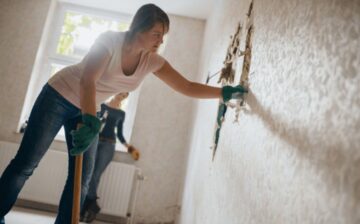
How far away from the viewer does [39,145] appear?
3.99 ft

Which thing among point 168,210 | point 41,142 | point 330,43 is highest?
point 330,43

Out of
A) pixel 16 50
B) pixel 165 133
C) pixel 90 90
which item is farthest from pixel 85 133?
pixel 16 50

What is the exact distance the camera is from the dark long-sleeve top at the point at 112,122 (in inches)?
113

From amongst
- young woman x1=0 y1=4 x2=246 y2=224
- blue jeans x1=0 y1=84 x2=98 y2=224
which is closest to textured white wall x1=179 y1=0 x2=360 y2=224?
young woman x1=0 y1=4 x2=246 y2=224

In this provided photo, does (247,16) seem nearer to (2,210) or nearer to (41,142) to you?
(41,142)

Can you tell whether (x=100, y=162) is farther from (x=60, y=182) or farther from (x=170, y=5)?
(x=170, y=5)

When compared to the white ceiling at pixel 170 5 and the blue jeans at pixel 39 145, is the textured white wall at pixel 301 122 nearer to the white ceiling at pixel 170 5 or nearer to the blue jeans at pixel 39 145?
the blue jeans at pixel 39 145

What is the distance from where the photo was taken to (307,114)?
60 cm

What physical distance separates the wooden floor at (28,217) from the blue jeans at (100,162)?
0.35m

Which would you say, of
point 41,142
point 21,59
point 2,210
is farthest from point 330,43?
point 21,59

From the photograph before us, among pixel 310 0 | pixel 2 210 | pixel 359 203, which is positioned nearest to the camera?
pixel 359 203

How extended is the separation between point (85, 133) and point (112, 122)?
190cm

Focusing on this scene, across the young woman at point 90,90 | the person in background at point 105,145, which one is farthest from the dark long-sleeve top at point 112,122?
the young woman at point 90,90

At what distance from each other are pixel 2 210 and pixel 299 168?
115 cm
